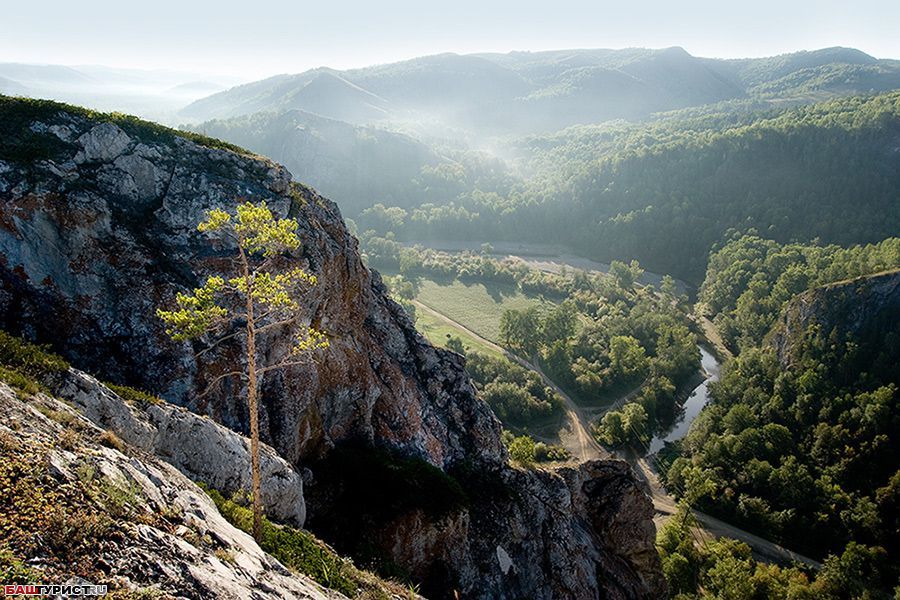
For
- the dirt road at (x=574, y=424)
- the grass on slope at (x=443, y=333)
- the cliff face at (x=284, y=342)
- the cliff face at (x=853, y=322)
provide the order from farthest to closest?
the grass on slope at (x=443, y=333), the cliff face at (x=853, y=322), the dirt road at (x=574, y=424), the cliff face at (x=284, y=342)

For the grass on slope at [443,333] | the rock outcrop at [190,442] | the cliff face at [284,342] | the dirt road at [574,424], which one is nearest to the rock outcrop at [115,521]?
the rock outcrop at [190,442]

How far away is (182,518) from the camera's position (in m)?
15.0

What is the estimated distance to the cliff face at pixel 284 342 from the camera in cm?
2503

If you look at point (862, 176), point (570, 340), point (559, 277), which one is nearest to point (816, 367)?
point (570, 340)

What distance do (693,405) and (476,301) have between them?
6536 centimetres

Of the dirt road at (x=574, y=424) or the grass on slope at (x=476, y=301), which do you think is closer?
the dirt road at (x=574, y=424)

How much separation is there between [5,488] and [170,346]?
16055mm

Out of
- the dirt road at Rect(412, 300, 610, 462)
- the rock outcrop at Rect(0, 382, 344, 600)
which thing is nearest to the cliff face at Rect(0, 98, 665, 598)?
the rock outcrop at Rect(0, 382, 344, 600)

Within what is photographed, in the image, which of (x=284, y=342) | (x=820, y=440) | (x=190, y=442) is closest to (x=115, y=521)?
(x=190, y=442)

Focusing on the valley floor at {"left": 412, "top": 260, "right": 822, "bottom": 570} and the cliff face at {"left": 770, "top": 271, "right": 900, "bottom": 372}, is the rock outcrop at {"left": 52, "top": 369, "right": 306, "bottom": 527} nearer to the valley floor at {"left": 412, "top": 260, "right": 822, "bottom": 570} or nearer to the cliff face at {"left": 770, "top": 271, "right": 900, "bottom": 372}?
the valley floor at {"left": 412, "top": 260, "right": 822, "bottom": 570}

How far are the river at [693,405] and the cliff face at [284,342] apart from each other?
57387mm

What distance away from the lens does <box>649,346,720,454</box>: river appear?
99.1 metres

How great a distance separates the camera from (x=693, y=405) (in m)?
110

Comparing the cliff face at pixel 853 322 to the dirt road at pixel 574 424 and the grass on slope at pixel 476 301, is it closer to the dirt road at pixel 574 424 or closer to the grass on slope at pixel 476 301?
the dirt road at pixel 574 424
